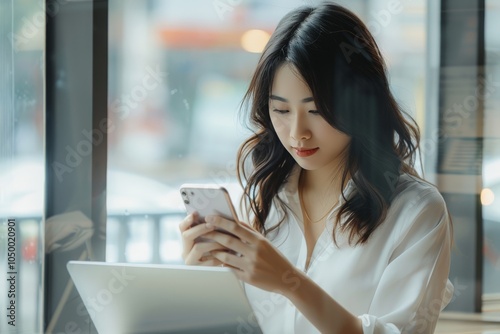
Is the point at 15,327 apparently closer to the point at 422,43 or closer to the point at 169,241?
the point at 169,241

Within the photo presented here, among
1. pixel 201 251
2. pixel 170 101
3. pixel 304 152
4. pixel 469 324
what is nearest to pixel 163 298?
pixel 201 251

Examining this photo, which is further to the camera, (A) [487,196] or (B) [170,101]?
(A) [487,196]

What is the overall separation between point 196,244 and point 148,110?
2.33 feet

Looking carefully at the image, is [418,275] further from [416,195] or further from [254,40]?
[254,40]

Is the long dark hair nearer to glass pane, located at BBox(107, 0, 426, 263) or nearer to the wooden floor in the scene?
glass pane, located at BBox(107, 0, 426, 263)

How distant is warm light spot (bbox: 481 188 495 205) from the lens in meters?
1.85

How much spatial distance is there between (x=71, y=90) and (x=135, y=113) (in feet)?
0.59

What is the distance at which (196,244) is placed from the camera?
1.03 meters

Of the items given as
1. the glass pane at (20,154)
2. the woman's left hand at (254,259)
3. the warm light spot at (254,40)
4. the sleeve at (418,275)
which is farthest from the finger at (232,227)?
the glass pane at (20,154)

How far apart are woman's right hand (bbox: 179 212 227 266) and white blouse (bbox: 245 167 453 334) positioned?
0.13m

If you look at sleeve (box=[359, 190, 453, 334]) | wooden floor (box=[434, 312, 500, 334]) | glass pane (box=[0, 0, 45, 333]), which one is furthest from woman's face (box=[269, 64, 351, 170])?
wooden floor (box=[434, 312, 500, 334])

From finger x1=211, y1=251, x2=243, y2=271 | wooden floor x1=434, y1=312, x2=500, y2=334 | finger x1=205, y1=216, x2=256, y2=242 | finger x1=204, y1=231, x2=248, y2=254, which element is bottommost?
wooden floor x1=434, y1=312, x2=500, y2=334

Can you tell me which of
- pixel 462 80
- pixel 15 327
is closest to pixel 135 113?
pixel 15 327

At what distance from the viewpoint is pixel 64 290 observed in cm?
171
